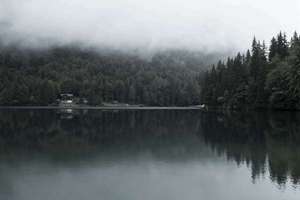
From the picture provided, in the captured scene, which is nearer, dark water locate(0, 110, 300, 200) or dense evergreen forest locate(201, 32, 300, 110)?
dark water locate(0, 110, 300, 200)

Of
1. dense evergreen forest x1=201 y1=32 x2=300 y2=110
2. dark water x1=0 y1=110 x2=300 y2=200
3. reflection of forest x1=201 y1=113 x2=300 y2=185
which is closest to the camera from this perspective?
dark water x1=0 y1=110 x2=300 y2=200

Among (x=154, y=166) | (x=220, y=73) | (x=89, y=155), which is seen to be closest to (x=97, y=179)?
(x=154, y=166)

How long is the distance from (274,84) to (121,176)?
7832 centimetres

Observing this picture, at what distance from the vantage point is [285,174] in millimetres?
24656

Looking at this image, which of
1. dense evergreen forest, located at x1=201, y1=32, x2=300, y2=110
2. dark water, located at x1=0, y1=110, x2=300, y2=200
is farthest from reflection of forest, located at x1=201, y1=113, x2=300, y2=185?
dense evergreen forest, located at x1=201, y1=32, x2=300, y2=110

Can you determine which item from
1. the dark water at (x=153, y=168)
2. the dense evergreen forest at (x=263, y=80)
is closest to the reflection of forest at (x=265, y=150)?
the dark water at (x=153, y=168)

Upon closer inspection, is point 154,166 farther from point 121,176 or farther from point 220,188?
point 220,188

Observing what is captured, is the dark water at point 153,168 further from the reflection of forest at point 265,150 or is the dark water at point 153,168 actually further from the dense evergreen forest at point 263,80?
the dense evergreen forest at point 263,80

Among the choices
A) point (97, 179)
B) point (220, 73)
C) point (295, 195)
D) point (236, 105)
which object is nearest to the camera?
point (295, 195)

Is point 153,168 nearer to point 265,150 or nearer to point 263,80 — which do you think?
point 265,150

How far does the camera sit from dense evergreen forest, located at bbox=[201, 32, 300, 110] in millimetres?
88325

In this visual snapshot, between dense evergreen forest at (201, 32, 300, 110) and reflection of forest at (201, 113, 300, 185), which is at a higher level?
dense evergreen forest at (201, 32, 300, 110)

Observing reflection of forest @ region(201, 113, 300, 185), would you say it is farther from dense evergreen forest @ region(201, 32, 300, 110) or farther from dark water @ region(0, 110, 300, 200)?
dense evergreen forest @ region(201, 32, 300, 110)

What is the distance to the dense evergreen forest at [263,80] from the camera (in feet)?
290
